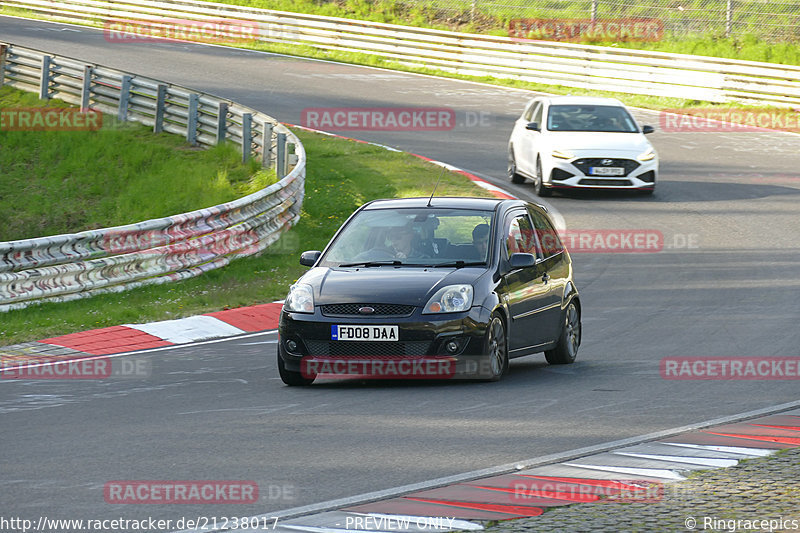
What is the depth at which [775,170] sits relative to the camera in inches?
995

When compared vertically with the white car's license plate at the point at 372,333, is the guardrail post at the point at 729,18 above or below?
above

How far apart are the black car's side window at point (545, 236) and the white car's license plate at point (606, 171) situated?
10361 millimetres

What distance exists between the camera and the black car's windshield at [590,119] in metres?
23.4

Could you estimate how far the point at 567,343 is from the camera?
11.9 metres

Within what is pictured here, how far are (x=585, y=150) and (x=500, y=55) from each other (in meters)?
15.8

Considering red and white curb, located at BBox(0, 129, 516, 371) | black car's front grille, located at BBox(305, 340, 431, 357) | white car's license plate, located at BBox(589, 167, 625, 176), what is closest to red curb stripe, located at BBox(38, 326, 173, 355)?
red and white curb, located at BBox(0, 129, 516, 371)

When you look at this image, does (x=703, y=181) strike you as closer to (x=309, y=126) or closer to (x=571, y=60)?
(x=309, y=126)

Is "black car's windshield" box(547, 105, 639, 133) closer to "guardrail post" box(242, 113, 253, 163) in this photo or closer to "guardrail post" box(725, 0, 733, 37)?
"guardrail post" box(242, 113, 253, 163)

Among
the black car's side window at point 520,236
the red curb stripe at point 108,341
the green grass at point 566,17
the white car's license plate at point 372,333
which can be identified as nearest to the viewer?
the white car's license plate at point 372,333

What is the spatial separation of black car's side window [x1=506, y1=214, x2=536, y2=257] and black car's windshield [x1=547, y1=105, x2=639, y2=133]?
465 inches

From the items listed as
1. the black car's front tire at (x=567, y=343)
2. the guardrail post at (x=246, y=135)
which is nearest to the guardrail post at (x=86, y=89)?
the guardrail post at (x=246, y=135)

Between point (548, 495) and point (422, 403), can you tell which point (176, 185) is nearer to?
point (422, 403)

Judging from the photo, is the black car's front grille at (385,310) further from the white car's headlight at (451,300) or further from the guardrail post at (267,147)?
the guardrail post at (267,147)

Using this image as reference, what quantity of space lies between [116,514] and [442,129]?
24592 mm
